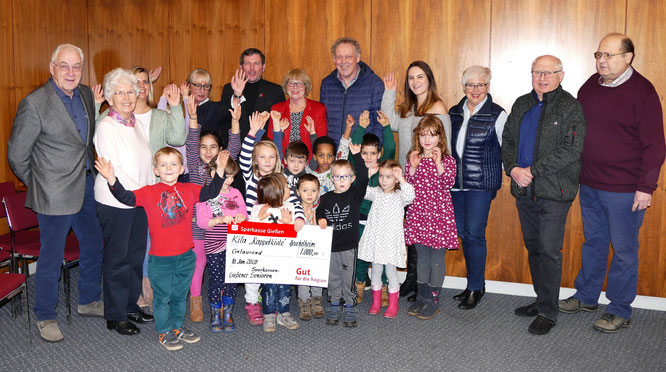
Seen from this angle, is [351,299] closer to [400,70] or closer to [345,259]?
[345,259]

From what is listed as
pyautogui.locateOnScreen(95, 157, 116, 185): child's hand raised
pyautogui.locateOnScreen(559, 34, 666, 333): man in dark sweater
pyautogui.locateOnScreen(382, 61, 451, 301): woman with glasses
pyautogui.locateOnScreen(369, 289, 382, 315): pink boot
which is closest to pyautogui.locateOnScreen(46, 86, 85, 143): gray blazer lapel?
pyautogui.locateOnScreen(95, 157, 116, 185): child's hand raised

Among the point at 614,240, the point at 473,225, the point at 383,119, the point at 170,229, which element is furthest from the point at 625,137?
the point at 170,229

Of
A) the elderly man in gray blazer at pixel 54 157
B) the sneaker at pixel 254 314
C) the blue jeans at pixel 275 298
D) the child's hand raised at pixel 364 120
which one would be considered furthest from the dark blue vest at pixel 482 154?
the elderly man in gray blazer at pixel 54 157

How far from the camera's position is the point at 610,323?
382 centimetres

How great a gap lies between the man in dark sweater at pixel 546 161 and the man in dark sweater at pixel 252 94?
2.02m

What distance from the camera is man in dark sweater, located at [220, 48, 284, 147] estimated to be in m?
4.61

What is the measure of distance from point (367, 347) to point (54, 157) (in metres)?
2.43

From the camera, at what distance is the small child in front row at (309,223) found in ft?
12.1

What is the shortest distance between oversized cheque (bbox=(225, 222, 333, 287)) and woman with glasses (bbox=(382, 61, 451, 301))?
3.46 ft

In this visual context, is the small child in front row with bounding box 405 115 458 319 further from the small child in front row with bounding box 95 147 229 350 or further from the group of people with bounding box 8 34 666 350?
the small child in front row with bounding box 95 147 229 350

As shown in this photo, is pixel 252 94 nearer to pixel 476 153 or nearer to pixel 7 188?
pixel 476 153

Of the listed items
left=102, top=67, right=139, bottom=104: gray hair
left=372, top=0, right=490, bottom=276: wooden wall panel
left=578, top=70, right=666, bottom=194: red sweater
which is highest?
left=372, top=0, right=490, bottom=276: wooden wall panel

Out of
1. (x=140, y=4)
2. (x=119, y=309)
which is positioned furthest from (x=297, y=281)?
(x=140, y=4)

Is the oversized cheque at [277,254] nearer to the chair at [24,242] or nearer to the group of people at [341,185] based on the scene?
the group of people at [341,185]
